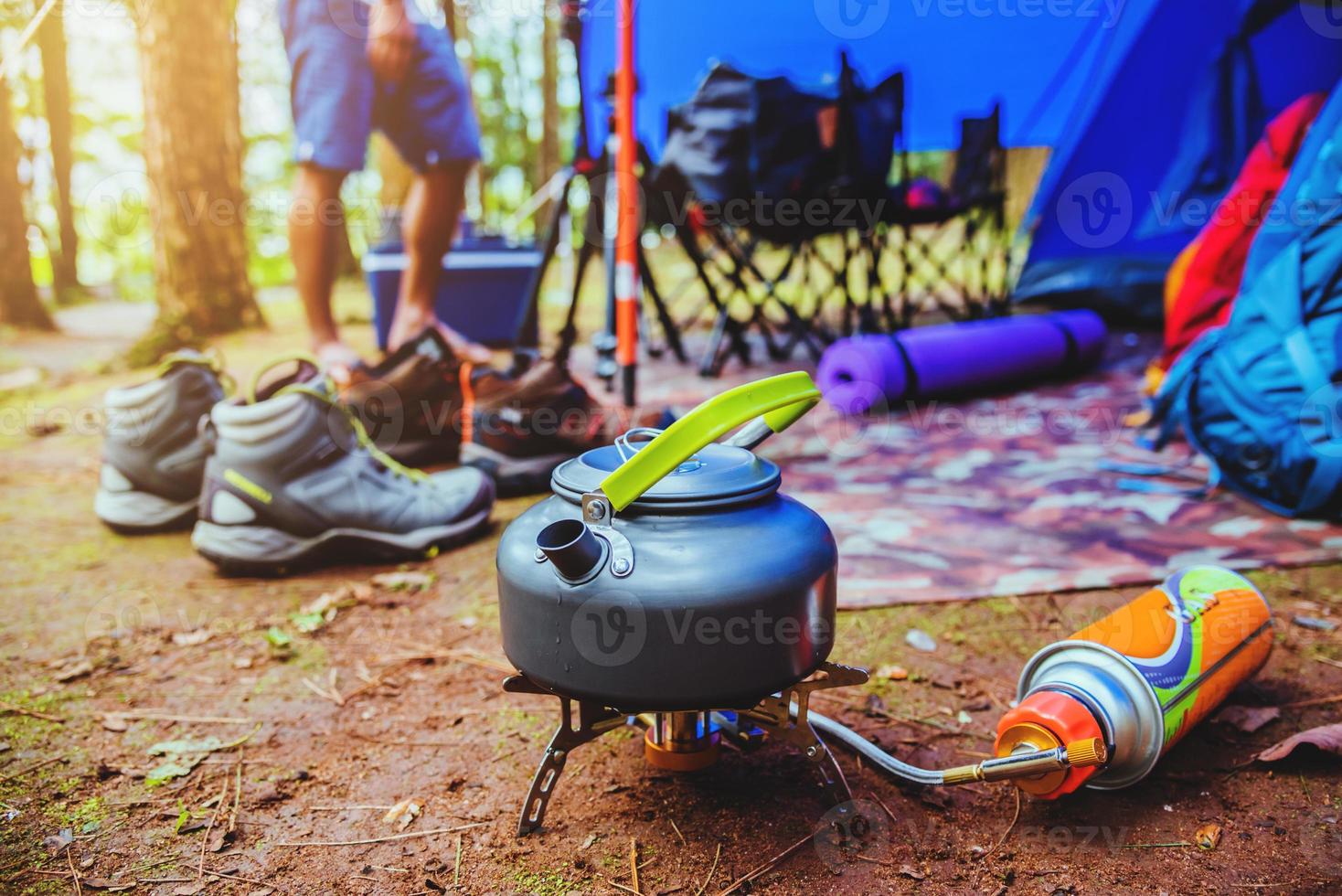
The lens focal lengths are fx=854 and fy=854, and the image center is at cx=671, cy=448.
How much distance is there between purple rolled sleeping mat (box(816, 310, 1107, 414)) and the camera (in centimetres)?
376

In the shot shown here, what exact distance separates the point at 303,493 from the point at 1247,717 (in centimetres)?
205

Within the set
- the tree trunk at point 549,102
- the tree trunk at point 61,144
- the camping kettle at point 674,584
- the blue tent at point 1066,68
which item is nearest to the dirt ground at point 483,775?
the camping kettle at point 674,584

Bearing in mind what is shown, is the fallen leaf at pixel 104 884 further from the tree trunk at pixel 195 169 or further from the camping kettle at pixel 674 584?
the tree trunk at pixel 195 169

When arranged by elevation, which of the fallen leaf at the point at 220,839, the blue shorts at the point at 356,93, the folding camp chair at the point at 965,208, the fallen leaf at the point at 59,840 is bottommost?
the fallen leaf at the point at 220,839

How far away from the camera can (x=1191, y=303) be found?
358 centimetres

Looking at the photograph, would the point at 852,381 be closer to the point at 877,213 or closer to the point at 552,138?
the point at 877,213

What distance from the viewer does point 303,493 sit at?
212 centimetres

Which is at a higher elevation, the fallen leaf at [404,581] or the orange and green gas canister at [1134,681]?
the orange and green gas canister at [1134,681]

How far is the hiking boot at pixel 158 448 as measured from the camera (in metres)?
2.37

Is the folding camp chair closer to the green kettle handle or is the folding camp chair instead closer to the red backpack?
the red backpack

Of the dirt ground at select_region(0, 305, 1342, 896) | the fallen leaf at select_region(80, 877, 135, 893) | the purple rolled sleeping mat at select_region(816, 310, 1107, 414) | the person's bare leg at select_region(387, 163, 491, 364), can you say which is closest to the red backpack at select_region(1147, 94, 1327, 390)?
the purple rolled sleeping mat at select_region(816, 310, 1107, 414)

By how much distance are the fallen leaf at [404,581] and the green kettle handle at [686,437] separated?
1270 mm

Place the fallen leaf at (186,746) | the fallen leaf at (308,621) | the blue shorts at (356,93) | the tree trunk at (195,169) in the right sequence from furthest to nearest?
the tree trunk at (195,169) → the blue shorts at (356,93) → the fallen leaf at (308,621) → the fallen leaf at (186,746)

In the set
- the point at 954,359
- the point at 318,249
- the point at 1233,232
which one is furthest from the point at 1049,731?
the point at 318,249
